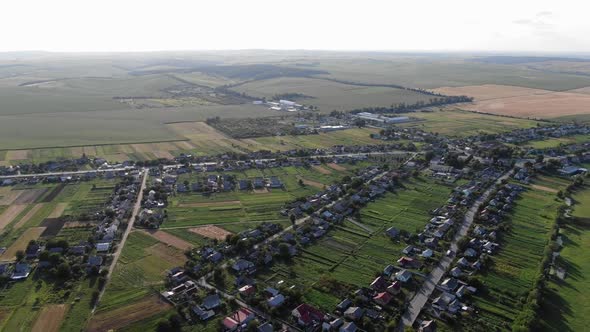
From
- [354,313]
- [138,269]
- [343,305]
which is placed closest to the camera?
[354,313]

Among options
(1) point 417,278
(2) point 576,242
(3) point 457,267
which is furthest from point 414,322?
(2) point 576,242

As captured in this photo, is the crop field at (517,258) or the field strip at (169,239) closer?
the crop field at (517,258)

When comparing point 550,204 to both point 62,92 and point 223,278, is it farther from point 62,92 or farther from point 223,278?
point 62,92

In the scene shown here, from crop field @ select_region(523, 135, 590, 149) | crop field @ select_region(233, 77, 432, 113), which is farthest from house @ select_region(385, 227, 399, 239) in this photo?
crop field @ select_region(233, 77, 432, 113)

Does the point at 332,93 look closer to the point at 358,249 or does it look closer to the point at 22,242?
the point at 358,249

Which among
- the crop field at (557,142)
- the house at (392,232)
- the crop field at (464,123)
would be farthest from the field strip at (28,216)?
the crop field at (557,142)

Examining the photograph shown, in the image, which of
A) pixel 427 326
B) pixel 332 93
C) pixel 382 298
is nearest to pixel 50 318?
pixel 382 298

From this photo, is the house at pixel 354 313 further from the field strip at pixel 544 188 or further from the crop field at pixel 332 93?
the crop field at pixel 332 93
